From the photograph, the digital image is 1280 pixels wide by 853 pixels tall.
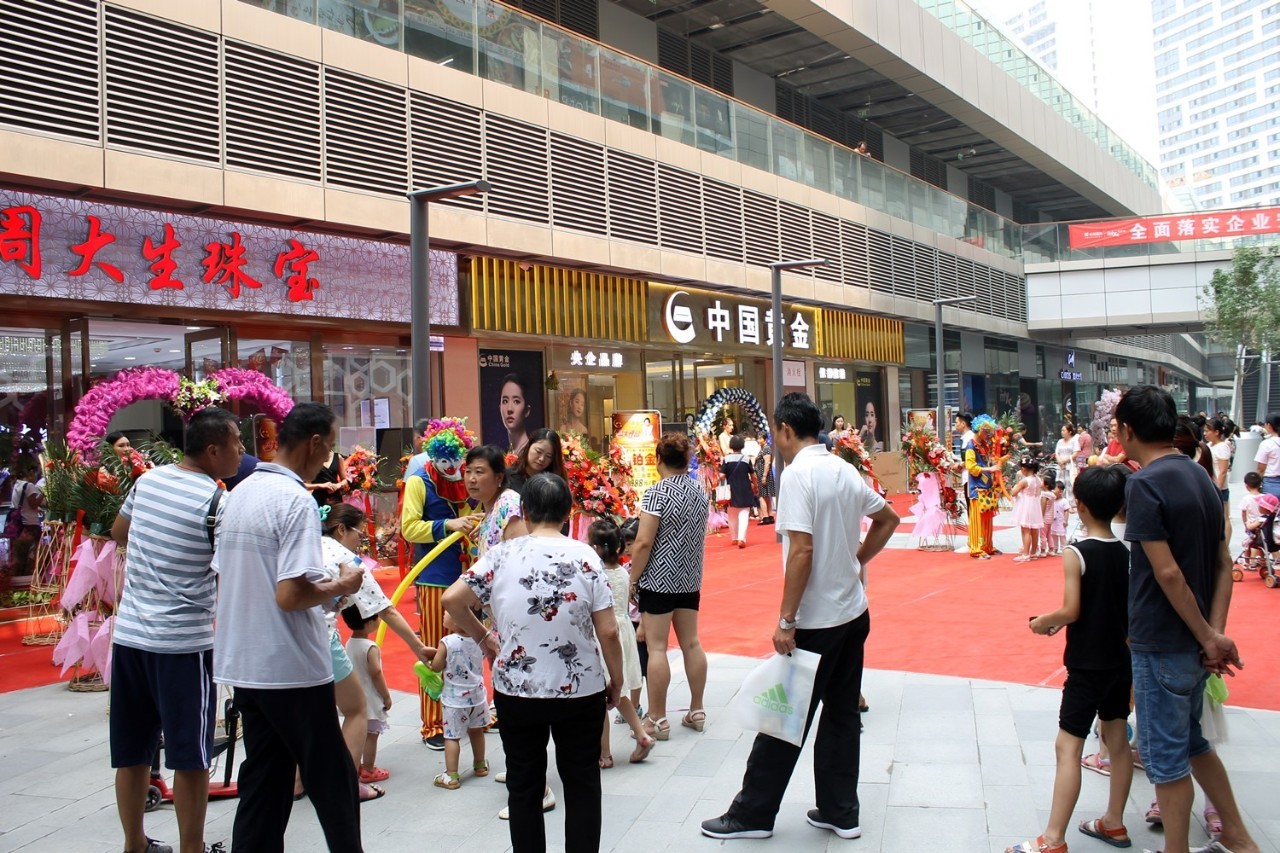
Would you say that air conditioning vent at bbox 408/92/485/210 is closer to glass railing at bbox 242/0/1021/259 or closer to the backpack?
glass railing at bbox 242/0/1021/259

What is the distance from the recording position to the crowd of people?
136 inches

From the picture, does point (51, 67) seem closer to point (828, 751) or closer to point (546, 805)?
point (546, 805)

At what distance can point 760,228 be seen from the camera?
20250 millimetres

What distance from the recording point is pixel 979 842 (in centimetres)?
408

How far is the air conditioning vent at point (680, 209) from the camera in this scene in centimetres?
1772

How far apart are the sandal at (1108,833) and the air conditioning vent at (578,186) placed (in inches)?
498

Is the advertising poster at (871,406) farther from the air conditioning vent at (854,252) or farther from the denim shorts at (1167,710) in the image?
the denim shorts at (1167,710)

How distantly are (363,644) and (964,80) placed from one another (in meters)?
24.5

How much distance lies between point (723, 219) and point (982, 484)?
8.25 m

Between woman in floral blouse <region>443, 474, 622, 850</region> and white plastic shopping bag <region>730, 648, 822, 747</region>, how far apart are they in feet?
2.60

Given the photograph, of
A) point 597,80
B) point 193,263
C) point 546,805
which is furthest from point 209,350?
point 546,805

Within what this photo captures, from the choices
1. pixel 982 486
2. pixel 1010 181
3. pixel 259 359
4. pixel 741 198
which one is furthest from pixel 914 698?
pixel 1010 181

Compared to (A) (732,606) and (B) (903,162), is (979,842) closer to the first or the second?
(A) (732,606)

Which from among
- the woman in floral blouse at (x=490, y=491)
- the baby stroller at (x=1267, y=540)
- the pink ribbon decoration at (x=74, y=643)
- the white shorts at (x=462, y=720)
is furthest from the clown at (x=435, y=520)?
the baby stroller at (x=1267, y=540)
